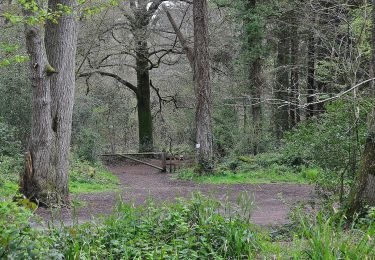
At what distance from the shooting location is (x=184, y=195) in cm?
1388

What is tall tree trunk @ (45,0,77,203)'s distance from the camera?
10.8m

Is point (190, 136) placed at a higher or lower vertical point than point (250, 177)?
higher

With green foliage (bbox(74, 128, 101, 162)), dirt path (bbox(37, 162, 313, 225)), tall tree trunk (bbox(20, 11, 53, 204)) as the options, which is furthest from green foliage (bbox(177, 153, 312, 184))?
tall tree trunk (bbox(20, 11, 53, 204))

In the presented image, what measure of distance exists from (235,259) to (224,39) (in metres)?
19.7

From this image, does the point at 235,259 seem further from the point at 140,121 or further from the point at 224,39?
the point at 140,121

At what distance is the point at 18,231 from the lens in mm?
4172

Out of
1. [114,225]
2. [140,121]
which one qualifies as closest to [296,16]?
[140,121]

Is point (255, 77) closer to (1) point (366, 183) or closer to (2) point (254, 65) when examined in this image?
(2) point (254, 65)

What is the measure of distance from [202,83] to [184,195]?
5.62 m

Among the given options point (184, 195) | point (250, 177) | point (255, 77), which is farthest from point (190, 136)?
point (184, 195)

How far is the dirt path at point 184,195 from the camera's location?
32.5 ft

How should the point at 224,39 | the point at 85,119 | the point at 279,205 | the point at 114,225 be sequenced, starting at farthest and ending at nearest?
the point at 224,39 → the point at 85,119 → the point at 279,205 → the point at 114,225

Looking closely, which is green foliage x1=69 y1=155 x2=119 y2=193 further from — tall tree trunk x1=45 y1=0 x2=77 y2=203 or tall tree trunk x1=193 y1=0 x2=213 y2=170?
tall tree trunk x1=193 y1=0 x2=213 y2=170

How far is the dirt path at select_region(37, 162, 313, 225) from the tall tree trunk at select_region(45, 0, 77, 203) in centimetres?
95
